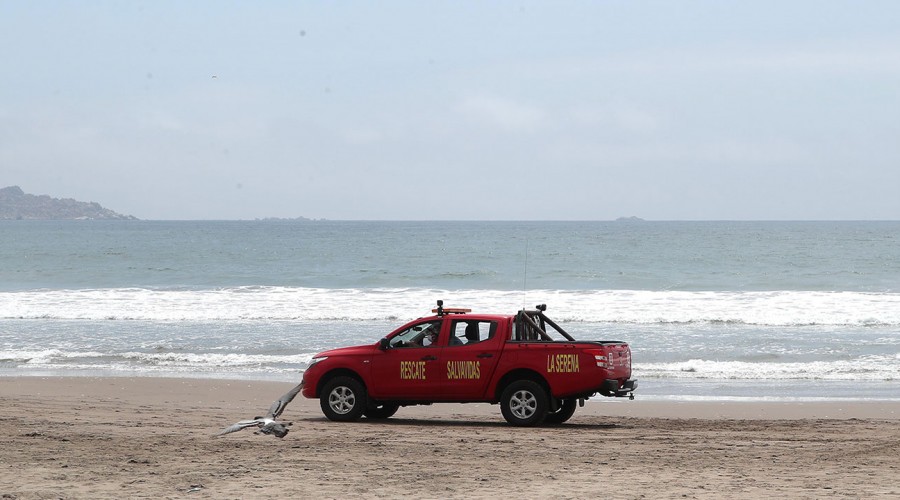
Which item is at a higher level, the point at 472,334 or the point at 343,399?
the point at 472,334

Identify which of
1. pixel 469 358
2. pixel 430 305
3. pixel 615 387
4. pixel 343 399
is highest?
pixel 430 305

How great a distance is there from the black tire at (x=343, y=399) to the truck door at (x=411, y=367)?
7.1 inches

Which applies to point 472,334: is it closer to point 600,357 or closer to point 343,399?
point 600,357

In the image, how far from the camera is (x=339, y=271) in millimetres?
52531

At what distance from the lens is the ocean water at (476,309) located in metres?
19.9

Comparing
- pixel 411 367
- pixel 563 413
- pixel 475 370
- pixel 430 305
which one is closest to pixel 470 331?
pixel 475 370

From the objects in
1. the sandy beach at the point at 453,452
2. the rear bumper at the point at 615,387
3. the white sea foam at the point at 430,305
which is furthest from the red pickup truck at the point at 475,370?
the white sea foam at the point at 430,305

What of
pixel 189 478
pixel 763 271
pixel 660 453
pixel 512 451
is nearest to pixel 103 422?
pixel 189 478

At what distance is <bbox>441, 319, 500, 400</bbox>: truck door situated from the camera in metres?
13.2

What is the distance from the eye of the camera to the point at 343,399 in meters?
13.7

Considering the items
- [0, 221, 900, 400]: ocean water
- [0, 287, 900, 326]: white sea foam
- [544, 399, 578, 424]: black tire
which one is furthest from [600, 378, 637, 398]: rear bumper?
[0, 287, 900, 326]: white sea foam

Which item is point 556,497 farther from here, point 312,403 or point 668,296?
point 668,296

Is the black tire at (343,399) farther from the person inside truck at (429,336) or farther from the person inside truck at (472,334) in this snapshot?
the person inside truck at (472,334)

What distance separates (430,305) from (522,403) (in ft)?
73.1
